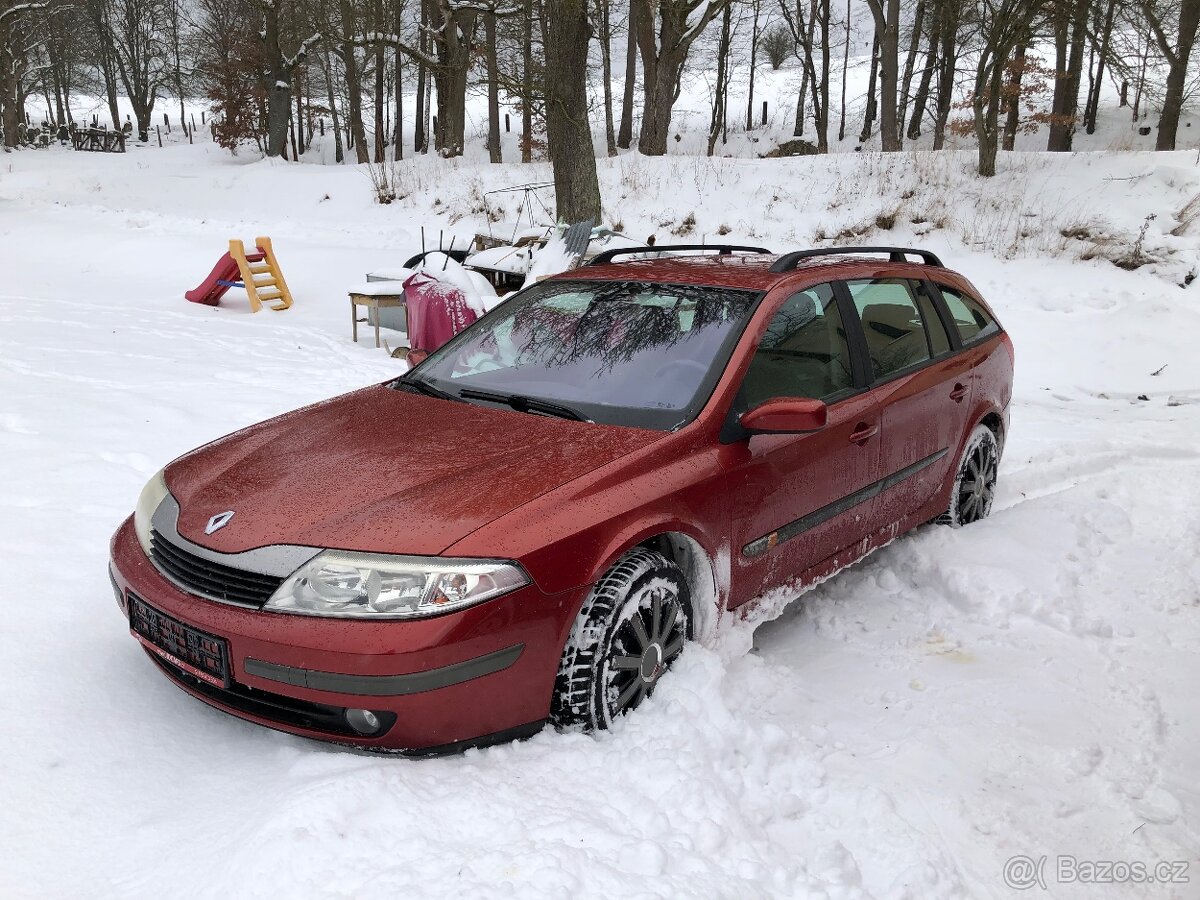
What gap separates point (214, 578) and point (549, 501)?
38.4 inches

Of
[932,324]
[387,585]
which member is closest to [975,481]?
[932,324]

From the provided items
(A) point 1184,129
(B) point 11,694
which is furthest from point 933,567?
(A) point 1184,129

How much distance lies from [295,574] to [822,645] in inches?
88.7

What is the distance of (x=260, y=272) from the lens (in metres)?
12.1

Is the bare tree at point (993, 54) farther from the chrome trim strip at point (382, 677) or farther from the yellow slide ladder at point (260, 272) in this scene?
the chrome trim strip at point (382, 677)

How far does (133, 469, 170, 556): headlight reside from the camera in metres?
3.03

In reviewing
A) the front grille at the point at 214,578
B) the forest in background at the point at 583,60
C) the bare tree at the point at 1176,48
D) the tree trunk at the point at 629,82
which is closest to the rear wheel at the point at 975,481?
the front grille at the point at 214,578

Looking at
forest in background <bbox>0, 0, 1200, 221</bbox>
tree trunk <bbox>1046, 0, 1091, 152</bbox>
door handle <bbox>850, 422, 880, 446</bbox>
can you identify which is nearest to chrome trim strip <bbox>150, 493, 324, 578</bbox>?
door handle <bbox>850, 422, 880, 446</bbox>

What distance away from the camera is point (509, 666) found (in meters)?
2.54

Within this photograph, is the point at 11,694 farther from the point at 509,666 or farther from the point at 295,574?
the point at 509,666

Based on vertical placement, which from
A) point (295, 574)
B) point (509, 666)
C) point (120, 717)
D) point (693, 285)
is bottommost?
point (120, 717)

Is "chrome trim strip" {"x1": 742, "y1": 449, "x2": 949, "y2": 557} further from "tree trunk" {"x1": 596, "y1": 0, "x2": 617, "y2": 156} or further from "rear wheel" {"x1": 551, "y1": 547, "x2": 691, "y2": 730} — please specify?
"tree trunk" {"x1": 596, "y1": 0, "x2": 617, "y2": 156}

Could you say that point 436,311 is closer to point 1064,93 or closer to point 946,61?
point 1064,93

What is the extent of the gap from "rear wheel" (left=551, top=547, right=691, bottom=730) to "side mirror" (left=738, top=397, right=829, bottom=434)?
0.58 meters
